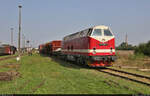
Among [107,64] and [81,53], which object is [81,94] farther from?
[81,53]

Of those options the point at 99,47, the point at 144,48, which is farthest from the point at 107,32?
the point at 144,48

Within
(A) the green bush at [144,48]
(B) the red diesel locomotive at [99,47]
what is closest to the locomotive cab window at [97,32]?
(B) the red diesel locomotive at [99,47]

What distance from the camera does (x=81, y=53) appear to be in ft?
57.5

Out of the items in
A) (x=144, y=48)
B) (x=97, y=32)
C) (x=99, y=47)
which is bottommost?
(x=99, y=47)

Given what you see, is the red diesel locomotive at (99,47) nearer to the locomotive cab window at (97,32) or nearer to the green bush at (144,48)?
the locomotive cab window at (97,32)

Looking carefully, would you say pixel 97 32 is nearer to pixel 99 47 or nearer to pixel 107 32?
pixel 107 32

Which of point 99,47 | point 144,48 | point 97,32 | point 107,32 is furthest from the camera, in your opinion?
point 144,48

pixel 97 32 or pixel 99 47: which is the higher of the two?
pixel 97 32

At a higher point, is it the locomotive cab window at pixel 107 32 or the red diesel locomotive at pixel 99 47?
the locomotive cab window at pixel 107 32

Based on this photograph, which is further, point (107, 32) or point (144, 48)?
point (144, 48)

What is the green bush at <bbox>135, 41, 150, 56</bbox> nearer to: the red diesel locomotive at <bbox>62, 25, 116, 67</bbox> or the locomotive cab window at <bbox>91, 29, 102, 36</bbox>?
the red diesel locomotive at <bbox>62, 25, 116, 67</bbox>

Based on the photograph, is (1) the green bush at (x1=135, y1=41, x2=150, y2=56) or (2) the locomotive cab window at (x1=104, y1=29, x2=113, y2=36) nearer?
(2) the locomotive cab window at (x1=104, y1=29, x2=113, y2=36)

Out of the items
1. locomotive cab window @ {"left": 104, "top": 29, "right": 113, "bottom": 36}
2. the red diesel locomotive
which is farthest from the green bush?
the red diesel locomotive

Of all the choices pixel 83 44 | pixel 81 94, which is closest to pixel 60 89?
pixel 81 94
